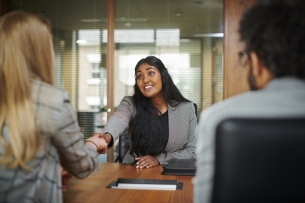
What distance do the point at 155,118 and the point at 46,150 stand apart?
155 centimetres

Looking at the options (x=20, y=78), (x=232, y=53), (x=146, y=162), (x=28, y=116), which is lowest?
(x=146, y=162)

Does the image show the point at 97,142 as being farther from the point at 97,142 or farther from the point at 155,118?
the point at 155,118

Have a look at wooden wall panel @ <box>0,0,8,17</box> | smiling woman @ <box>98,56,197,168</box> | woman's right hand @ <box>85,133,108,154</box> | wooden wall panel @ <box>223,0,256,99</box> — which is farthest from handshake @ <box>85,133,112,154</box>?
wooden wall panel @ <box>0,0,8,17</box>

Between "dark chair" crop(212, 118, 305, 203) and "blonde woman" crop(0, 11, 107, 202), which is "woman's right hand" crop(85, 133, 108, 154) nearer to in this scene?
"blonde woman" crop(0, 11, 107, 202)

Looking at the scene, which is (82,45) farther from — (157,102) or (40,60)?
(40,60)

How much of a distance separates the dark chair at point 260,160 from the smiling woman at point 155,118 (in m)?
1.49

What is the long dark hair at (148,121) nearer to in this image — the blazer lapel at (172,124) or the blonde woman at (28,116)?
the blazer lapel at (172,124)

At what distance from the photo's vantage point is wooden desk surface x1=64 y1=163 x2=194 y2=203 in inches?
58.9

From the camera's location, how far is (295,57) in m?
0.95

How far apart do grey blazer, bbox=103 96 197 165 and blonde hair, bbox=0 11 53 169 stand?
129 cm

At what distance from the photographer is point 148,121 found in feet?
8.75

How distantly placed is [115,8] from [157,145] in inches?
103

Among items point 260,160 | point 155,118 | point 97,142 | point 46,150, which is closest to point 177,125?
point 155,118

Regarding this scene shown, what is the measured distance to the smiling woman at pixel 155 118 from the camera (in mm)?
2551
